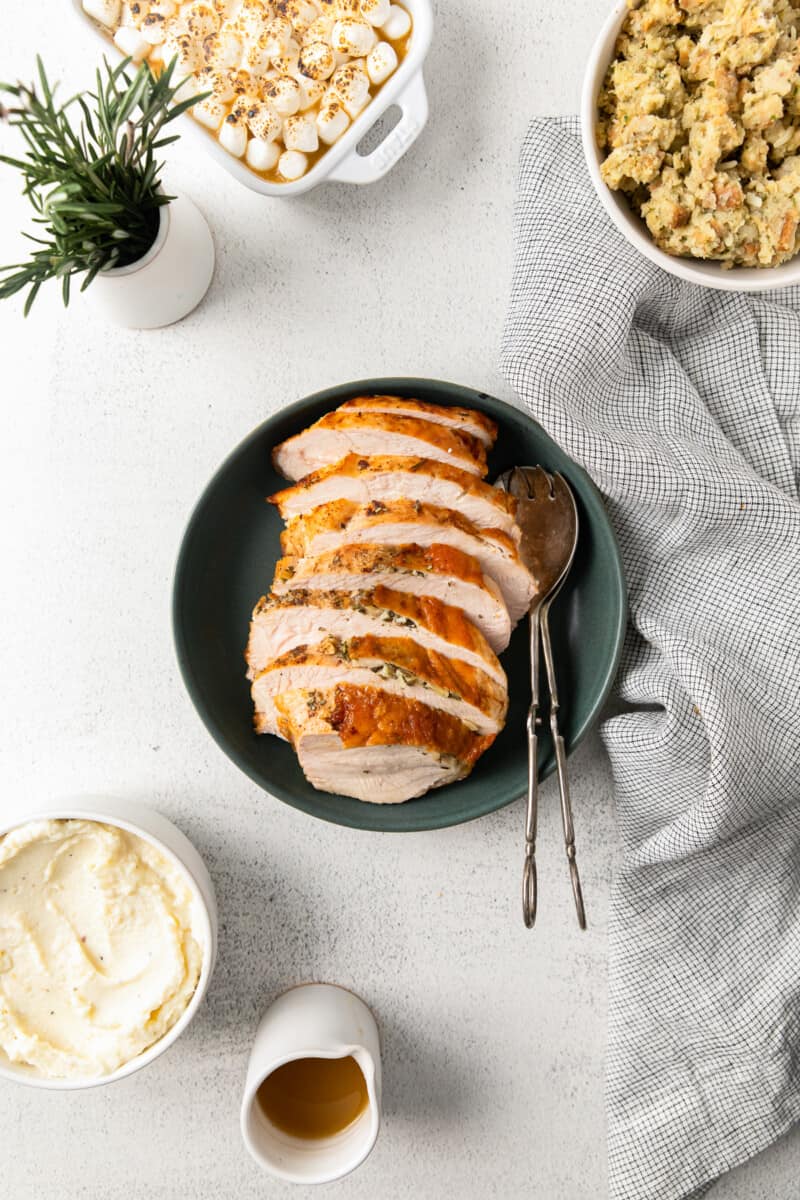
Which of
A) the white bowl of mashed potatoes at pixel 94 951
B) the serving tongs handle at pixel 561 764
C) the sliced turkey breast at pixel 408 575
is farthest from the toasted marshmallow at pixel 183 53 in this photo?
the white bowl of mashed potatoes at pixel 94 951

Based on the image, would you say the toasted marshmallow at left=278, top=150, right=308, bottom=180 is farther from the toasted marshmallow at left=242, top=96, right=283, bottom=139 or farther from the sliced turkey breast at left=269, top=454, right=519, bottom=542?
the sliced turkey breast at left=269, top=454, right=519, bottom=542

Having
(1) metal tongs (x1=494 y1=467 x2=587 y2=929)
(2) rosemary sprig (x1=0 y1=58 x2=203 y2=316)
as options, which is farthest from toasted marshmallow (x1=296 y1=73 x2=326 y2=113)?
(1) metal tongs (x1=494 y1=467 x2=587 y2=929)

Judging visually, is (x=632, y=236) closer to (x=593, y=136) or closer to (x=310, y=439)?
(x=593, y=136)

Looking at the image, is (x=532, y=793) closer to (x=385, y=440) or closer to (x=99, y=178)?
(x=385, y=440)

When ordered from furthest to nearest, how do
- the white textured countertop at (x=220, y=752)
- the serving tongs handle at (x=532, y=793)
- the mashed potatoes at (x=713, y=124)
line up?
the white textured countertop at (x=220, y=752), the serving tongs handle at (x=532, y=793), the mashed potatoes at (x=713, y=124)

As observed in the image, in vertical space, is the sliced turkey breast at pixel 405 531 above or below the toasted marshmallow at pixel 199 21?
below

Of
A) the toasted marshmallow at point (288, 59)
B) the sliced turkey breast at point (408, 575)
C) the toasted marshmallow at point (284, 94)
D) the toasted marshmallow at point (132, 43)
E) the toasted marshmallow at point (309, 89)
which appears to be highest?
the toasted marshmallow at point (132, 43)

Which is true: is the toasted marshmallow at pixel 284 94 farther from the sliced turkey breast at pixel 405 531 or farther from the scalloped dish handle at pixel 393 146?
the sliced turkey breast at pixel 405 531

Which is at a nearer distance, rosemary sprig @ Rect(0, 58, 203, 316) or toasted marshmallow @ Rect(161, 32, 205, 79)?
rosemary sprig @ Rect(0, 58, 203, 316)
